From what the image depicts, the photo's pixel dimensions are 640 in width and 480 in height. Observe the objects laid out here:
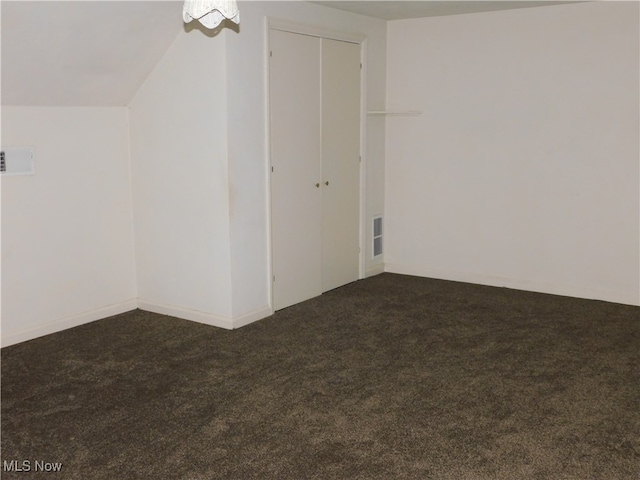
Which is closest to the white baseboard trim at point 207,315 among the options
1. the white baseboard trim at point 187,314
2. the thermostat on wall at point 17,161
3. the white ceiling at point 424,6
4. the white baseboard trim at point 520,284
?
the white baseboard trim at point 187,314

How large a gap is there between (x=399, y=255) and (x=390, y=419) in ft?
10.6

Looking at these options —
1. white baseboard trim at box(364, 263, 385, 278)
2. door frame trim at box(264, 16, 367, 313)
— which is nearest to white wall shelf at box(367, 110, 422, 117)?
door frame trim at box(264, 16, 367, 313)

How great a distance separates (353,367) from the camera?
13.7 feet

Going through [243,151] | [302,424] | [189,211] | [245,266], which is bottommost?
[302,424]

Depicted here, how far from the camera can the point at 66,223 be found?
4836mm

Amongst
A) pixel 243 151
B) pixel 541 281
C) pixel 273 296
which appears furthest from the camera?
pixel 541 281

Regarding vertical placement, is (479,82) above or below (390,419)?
above

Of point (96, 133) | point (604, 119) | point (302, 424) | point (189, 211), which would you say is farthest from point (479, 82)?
point (302, 424)

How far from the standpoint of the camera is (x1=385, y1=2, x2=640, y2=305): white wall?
5367mm

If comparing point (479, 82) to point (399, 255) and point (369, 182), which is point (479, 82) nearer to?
point (369, 182)

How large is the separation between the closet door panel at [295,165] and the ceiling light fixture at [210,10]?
208 cm

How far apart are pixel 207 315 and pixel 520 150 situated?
293 centimetres

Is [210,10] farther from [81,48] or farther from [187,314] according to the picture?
[187,314]

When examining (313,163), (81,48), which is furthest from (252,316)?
(81,48)
